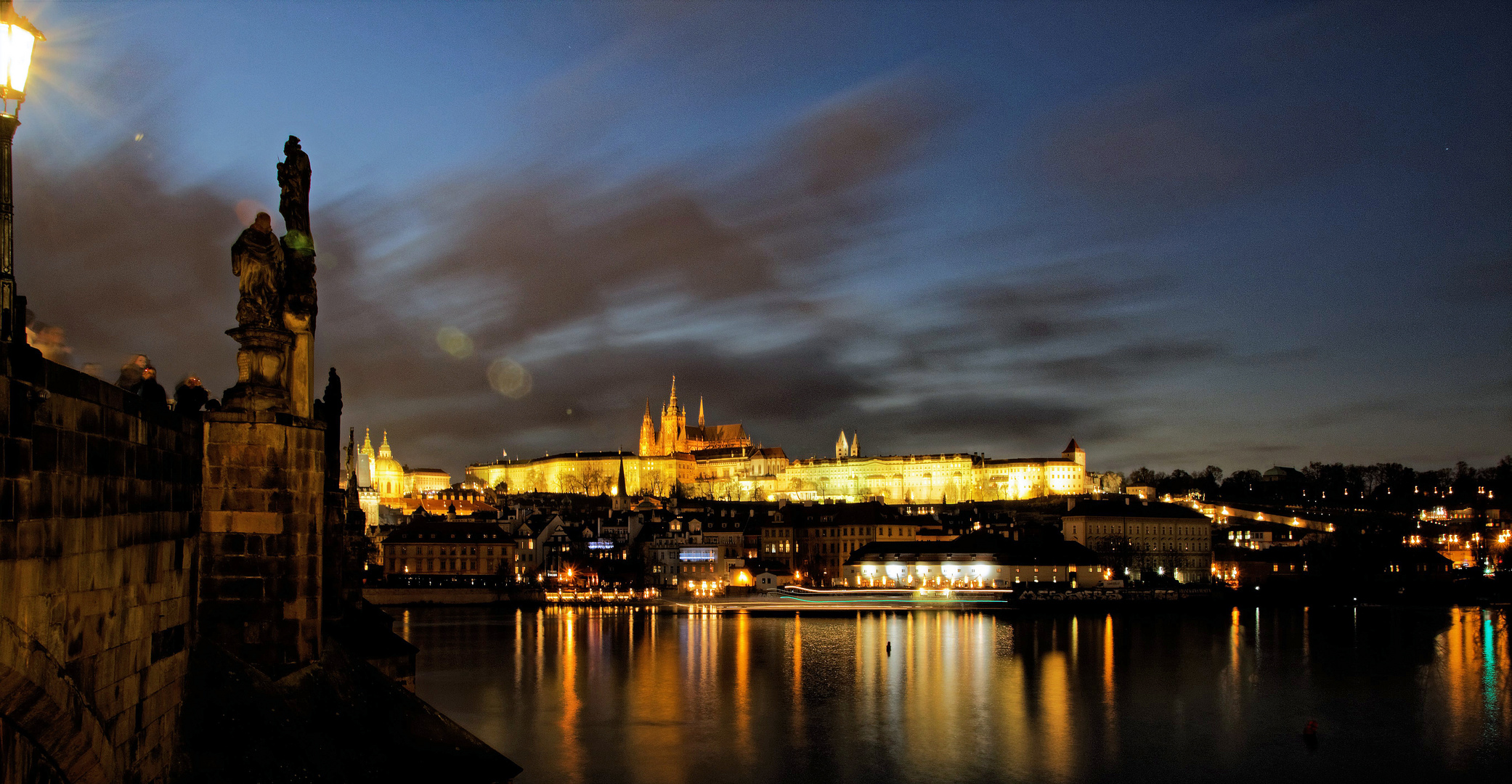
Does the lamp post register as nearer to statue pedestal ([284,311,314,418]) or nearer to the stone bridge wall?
the stone bridge wall

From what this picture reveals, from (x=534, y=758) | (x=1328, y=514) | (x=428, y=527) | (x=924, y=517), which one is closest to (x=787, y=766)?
(x=534, y=758)

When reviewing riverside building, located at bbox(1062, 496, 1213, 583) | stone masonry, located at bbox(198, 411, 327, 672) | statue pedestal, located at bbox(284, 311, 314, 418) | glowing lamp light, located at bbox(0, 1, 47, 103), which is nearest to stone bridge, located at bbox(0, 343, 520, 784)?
stone masonry, located at bbox(198, 411, 327, 672)

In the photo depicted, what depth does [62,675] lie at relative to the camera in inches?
227

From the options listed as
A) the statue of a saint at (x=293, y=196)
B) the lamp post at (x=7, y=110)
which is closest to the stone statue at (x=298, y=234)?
the statue of a saint at (x=293, y=196)

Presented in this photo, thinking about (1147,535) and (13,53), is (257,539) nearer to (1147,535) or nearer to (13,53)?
(13,53)

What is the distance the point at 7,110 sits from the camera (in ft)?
18.5

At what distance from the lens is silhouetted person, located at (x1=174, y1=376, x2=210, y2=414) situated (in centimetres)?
904

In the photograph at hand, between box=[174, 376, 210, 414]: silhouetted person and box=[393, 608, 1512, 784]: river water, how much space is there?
1258 centimetres

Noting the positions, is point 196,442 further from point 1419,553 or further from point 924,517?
point 1419,553

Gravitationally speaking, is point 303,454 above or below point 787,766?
above

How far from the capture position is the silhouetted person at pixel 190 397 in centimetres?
904

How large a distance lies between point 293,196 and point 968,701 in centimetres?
2543

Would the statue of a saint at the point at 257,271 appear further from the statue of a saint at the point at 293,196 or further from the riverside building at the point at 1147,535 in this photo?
the riverside building at the point at 1147,535

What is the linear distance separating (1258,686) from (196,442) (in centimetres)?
3374
